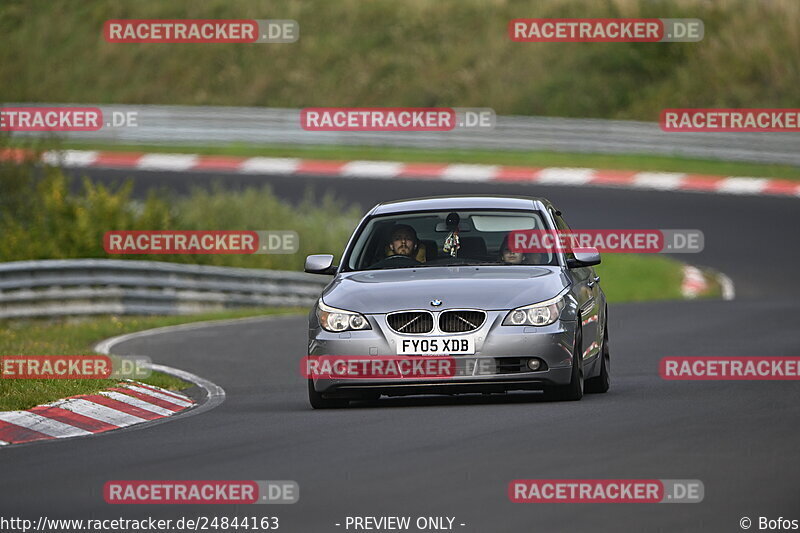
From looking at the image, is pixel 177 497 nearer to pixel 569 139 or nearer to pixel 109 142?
pixel 569 139

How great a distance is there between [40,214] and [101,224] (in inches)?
38.8

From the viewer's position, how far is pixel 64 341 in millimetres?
20109

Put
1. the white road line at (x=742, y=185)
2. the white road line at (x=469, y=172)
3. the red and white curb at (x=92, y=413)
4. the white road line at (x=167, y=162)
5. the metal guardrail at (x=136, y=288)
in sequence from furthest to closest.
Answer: the white road line at (x=167, y=162)
the white road line at (x=469, y=172)
the white road line at (x=742, y=185)
the metal guardrail at (x=136, y=288)
the red and white curb at (x=92, y=413)

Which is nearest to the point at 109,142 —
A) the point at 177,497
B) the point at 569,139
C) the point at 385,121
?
the point at 385,121

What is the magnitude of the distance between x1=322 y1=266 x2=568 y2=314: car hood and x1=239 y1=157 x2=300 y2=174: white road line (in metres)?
29.7

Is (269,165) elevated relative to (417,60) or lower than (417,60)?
lower

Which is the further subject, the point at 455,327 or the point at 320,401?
the point at 320,401

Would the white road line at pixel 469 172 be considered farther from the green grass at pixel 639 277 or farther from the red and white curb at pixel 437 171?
the green grass at pixel 639 277

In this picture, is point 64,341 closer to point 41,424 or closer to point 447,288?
point 41,424

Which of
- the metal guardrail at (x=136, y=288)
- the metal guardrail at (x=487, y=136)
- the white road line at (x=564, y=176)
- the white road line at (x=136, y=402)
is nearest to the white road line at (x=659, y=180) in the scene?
the white road line at (x=564, y=176)

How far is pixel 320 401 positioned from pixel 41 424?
197cm

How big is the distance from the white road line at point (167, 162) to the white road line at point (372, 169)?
3.99m

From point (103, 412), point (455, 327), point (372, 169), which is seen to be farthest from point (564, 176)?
point (455, 327)

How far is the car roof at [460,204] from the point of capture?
44.1 ft
